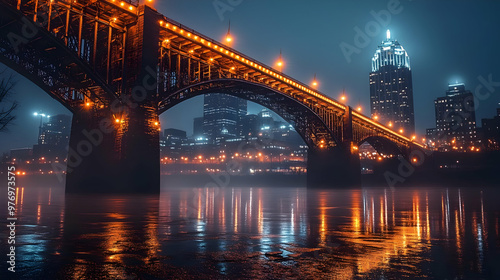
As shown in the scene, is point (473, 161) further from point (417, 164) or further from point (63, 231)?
point (63, 231)

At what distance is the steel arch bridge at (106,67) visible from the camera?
2784 cm

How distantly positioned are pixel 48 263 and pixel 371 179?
107 m

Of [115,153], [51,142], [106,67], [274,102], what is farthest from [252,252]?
[51,142]

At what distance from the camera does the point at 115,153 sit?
31.0 m

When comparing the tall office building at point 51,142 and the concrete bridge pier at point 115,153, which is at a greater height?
the tall office building at point 51,142

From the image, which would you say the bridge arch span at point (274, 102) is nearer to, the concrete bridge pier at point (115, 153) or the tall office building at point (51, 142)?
the concrete bridge pier at point (115, 153)

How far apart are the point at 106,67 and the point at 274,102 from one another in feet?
103

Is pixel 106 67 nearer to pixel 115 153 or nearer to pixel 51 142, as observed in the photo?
pixel 115 153

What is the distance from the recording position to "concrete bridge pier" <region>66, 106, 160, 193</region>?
30.4 m

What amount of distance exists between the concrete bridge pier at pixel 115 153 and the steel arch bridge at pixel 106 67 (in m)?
0.08

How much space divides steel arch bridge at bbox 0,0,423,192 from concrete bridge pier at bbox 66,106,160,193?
0.08m

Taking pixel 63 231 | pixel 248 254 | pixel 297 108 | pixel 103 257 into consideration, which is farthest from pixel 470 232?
pixel 297 108

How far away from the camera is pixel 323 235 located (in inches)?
328

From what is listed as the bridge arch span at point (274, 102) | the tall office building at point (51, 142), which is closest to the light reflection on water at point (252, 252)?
the bridge arch span at point (274, 102)
